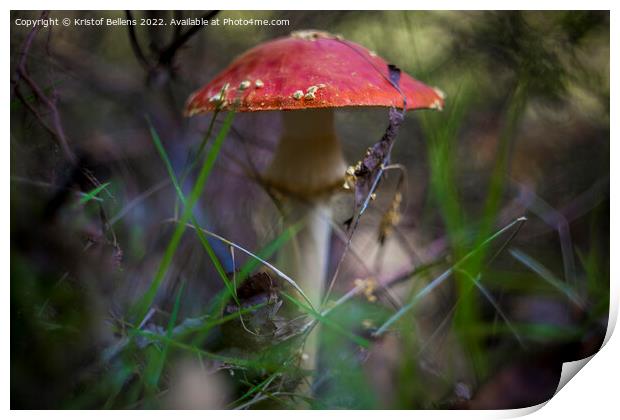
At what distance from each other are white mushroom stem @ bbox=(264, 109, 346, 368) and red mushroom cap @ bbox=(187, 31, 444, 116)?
0.11 meters

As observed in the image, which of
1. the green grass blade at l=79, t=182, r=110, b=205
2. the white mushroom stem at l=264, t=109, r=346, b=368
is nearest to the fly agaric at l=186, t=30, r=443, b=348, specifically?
the white mushroom stem at l=264, t=109, r=346, b=368

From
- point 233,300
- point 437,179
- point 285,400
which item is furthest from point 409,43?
point 285,400

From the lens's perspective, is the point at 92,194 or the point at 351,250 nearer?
the point at 92,194

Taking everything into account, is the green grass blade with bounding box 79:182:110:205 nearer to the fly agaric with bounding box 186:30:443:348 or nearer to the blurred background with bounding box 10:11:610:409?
the blurred background with bounding box 10:11:610:409

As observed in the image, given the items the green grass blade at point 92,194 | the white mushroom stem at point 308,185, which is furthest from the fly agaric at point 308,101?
the green grass blade at point 92,194

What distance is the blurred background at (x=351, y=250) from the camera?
753mm

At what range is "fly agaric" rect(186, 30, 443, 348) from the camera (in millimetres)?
622

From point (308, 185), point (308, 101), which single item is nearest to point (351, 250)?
point (308, 185)

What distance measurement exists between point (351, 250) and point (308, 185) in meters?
0.20

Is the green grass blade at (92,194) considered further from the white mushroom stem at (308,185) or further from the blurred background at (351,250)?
the white mushroom stem at (308,185)

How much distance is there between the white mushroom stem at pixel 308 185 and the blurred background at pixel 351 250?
2.1 inches

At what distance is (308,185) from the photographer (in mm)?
799

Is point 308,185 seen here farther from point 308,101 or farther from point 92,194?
point 92,194

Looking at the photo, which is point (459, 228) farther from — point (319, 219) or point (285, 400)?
point (285, 400)
